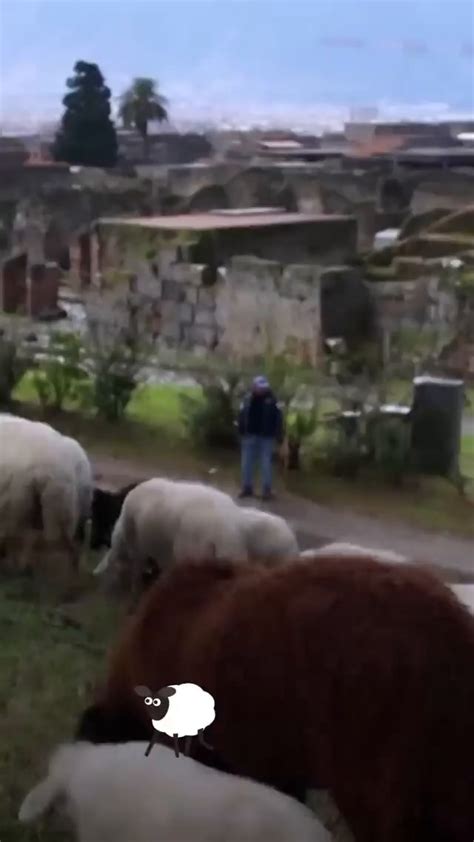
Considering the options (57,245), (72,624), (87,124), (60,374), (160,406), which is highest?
(87,124)

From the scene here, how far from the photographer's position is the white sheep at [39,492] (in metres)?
3.14

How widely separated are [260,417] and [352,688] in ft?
6.84

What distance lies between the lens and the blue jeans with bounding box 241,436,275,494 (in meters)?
3.78

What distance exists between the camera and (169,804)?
68.2 inches

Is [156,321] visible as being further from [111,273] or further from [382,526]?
[382,526]

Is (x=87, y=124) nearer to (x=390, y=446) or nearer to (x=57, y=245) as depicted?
(x=57, y=245)

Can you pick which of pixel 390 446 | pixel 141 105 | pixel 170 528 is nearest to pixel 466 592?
pixel 170 528

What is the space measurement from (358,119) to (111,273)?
141 centimetres

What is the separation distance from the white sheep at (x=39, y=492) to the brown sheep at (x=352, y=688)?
125 cm

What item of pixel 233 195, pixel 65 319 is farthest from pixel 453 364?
pixel 233 195

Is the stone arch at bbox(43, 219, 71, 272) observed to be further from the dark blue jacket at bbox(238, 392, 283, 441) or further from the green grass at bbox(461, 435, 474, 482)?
the green grass at bbox(461, 435, 474, 482)

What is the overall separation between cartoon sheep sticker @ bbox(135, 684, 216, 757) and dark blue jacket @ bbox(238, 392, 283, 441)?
6.52 ft

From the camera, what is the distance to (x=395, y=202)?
27.6ft

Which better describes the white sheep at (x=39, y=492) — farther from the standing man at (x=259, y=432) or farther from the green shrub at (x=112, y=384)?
the green shrub at (x=112, y=384)
